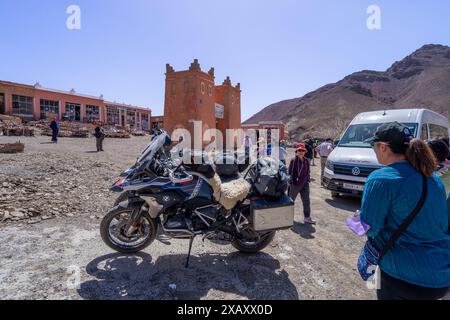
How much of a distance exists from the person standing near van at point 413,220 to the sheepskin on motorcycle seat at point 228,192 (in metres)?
1.88

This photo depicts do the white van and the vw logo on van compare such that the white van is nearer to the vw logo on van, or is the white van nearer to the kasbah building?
→ the vw logo on van

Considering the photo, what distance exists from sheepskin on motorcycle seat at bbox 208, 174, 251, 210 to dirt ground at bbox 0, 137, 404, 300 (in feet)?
2.67

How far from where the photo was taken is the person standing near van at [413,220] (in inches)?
58.4

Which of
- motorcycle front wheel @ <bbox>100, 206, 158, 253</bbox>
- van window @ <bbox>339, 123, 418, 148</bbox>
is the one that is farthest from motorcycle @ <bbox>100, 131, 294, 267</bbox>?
van window @ <bbox>339, 123, 418, 148</bbox>

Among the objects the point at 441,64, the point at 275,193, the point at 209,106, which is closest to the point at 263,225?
the point at 275,193

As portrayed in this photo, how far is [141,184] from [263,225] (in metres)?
1.57

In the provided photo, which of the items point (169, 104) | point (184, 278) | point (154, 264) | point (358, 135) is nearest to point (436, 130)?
point (358, 135)

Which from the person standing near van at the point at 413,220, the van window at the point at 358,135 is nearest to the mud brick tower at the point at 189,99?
the van window at the point at 358,135

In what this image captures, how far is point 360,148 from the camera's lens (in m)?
6.97

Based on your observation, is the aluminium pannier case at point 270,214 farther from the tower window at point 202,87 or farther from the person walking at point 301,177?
the tower window at point 202,87

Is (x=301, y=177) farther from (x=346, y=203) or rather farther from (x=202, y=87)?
(x=202, y=87)

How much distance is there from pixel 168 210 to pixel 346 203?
5.35 meters

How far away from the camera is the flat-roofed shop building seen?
2670 centimetres
